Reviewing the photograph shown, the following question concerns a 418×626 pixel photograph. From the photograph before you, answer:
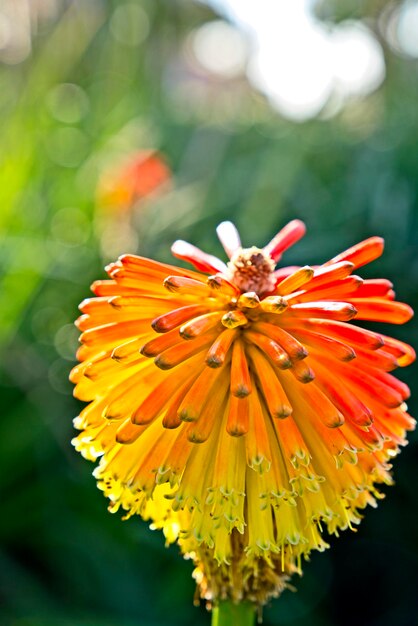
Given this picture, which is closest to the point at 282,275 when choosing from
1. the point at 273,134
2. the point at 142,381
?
the point at 142,381

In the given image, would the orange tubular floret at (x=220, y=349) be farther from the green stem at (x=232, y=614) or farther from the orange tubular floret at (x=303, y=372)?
the green stem at (x=232, y=614)

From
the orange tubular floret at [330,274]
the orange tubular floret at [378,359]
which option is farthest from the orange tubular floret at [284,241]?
the orange tubular floret at [378,359]

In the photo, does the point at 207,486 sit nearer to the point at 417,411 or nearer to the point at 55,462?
the point at 417,411

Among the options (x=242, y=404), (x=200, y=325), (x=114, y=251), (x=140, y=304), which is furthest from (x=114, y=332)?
(x=114, y=251)

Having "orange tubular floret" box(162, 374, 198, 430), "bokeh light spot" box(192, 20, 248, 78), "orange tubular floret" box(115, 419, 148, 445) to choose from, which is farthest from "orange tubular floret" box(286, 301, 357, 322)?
"bokeh light spot" box(192, 20, 248, 78)

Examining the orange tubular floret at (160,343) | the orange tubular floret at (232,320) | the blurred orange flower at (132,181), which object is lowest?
the orange tubular floret at (232,320)

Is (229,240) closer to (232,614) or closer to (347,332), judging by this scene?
(347,332)
